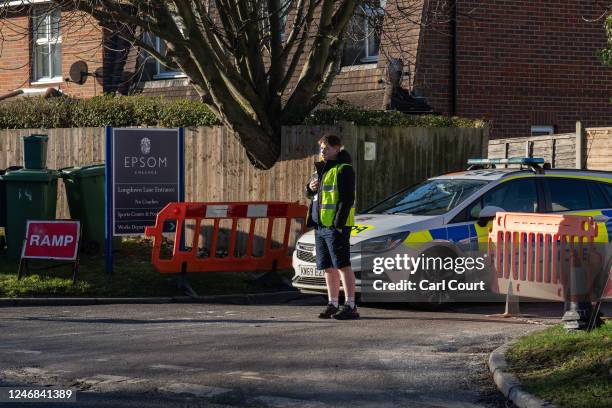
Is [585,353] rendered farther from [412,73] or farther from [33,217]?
[412,73]

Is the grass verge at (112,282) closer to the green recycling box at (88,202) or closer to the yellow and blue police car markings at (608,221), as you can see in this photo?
the green recycling box at (88,202)

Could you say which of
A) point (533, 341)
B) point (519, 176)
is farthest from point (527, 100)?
point (533, 341)

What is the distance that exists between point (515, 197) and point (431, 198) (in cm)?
98

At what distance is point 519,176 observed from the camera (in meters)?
12.9

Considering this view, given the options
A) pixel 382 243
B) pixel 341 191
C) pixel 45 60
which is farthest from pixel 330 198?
pixel 45 60

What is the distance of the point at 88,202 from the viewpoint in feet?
52.1

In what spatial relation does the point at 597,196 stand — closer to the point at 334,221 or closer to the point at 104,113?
the point at 334,221

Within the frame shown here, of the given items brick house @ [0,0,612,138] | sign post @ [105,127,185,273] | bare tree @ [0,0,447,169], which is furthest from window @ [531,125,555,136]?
sign post @ [105,127,185,273]

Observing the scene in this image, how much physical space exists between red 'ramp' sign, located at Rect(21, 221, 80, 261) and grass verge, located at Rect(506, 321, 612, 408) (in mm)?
6745

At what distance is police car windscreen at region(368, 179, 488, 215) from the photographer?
12688 millimetres

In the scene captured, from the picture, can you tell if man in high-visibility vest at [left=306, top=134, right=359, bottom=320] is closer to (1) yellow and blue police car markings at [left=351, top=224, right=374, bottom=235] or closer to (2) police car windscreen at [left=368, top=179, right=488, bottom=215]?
(1) yellow and blue police car markings at [left=351, top=224, right=374, bottom=235]

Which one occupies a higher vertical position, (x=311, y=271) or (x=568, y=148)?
(x=568, y=148)

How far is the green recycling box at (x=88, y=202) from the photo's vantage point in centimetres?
1585

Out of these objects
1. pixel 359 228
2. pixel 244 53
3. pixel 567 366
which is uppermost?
pixel 244 53
